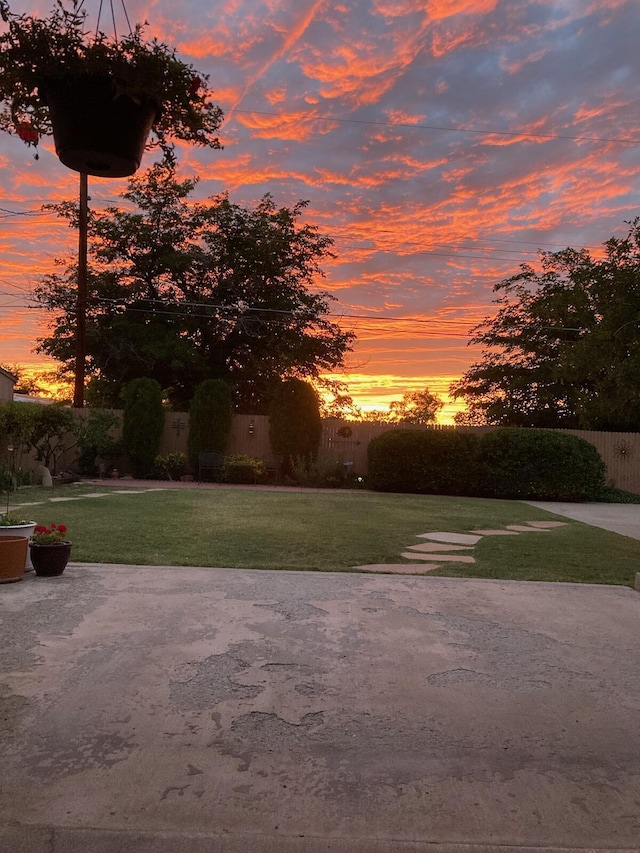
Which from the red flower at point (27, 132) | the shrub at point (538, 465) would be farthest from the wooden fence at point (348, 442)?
the red flower at point (27, 132)

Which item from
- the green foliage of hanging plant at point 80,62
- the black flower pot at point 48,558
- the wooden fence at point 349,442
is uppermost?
the green foliage of hanging plant at point 80,62

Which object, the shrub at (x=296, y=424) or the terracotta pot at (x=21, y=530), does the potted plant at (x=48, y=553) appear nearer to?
the terracotta pot at (x=21, y=530)

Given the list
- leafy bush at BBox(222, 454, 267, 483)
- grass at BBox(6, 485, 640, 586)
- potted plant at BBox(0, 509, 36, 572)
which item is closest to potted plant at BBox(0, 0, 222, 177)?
potted plant at BBox(0, 509, 36, 572)

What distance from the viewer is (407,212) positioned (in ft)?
41.3

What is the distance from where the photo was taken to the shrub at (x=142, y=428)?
15.5 metres

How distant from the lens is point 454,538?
7.04 meters

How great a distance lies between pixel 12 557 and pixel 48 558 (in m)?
0.24

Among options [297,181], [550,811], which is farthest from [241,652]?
[297,181]

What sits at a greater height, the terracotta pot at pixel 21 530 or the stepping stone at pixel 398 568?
the terracotta pot at pixel 21 530

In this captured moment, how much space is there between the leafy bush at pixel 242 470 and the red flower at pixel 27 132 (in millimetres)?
12452

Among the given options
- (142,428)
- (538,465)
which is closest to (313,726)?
(538,465)

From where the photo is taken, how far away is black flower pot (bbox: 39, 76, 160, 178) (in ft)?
7.90

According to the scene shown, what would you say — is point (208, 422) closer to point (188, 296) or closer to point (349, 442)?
point (349, 442)

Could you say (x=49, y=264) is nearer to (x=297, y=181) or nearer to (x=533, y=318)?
(x=297, y=181)
